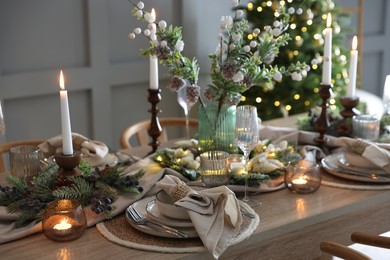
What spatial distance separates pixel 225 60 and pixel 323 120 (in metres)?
0.52

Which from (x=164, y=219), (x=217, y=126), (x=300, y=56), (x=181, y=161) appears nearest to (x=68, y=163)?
(x=164, y=219)

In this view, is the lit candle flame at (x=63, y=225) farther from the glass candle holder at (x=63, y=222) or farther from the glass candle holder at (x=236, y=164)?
the glass candle holder at (x=236, y=164)

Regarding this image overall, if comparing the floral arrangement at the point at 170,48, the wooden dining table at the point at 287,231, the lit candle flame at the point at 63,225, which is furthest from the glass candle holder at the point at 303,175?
the lit candle flame at the point at 63,225

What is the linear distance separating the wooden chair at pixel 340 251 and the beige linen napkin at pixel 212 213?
0.84ft

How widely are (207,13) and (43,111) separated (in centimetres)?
119

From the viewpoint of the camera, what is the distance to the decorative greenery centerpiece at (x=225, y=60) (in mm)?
2035

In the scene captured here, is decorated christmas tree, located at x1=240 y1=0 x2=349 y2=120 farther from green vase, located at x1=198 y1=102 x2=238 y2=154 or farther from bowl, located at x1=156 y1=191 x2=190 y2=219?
bowl, located at x1=156 y1=191 x2=190 y2=219

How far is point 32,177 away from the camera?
6.53 feet

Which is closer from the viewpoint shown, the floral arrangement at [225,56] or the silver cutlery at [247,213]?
the silver cutlery at [247,213]

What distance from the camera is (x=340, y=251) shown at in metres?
1.74

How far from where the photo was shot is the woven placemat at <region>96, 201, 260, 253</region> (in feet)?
5.41

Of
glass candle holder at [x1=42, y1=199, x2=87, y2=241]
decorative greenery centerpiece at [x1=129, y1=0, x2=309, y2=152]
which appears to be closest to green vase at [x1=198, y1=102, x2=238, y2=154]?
decorative greenery centerpiece at [x1=129, y1=0, x2=309, y2=152]

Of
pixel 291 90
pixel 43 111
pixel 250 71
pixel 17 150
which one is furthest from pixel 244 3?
pixel 17 150

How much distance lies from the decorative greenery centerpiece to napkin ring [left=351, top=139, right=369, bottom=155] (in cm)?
31
